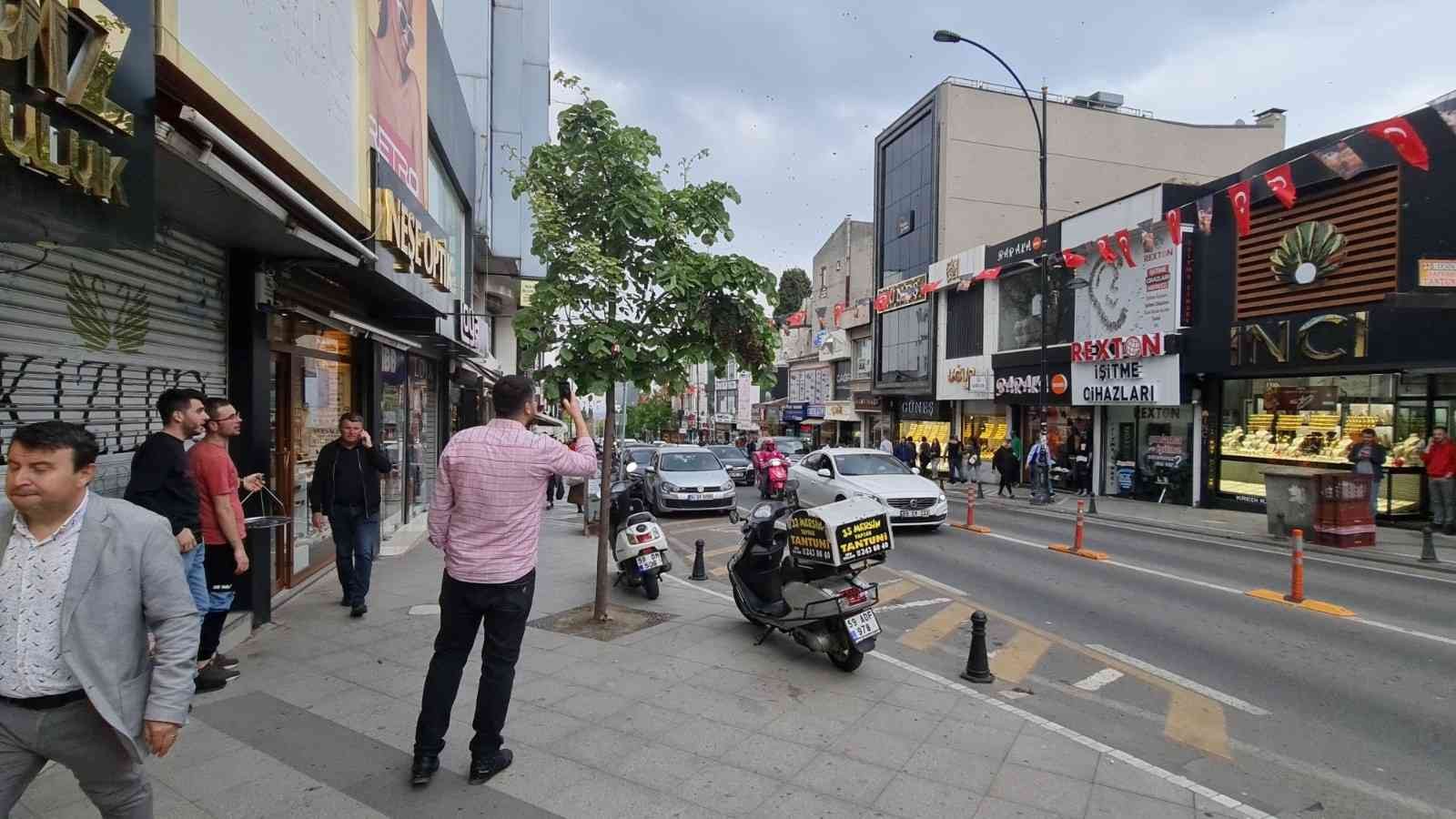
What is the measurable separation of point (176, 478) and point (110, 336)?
1.37 meters

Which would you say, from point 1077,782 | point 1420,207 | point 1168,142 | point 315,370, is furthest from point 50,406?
point 1168,142

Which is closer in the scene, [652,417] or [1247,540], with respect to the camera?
[1247,540]

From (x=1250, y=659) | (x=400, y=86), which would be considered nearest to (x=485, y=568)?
(x=1250, y=659)

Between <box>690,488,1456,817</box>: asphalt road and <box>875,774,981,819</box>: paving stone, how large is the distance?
1.49 meters

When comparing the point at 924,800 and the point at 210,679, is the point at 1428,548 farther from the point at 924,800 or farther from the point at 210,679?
the point at 210,679

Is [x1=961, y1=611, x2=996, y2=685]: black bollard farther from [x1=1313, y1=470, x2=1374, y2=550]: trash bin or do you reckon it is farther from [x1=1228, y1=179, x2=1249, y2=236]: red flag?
[x1=1228, y1=179, x2=1249, y2=236]: red flag

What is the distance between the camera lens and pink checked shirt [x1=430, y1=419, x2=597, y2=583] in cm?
374

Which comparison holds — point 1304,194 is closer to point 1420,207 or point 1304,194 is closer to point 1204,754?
point 1420,207

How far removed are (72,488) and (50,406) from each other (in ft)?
9.83

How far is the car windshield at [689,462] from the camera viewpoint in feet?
57.8

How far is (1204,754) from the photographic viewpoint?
463 centimetres

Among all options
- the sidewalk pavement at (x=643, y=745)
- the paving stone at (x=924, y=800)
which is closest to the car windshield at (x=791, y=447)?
the sidewalk pavement at (x=643, y=745)

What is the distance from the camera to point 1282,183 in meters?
15.5

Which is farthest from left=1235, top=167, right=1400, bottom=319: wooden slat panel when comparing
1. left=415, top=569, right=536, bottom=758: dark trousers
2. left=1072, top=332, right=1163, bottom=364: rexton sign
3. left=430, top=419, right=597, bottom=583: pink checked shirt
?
left=415, top=569, right=536, bottom=758: dark trousers
